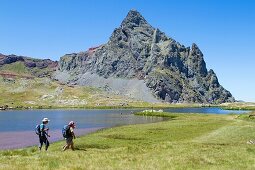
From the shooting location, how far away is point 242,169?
27.2 meters

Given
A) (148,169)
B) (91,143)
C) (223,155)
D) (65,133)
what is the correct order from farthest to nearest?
(91,143) < (65,133) < (223,155) < (148,169)

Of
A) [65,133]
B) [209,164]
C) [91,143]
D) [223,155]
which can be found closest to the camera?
[209,164]

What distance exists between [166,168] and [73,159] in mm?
8025

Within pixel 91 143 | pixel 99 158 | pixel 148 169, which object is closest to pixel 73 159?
pixel 99 158

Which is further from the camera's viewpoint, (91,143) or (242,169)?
(91,143)

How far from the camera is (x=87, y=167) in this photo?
88.6 feet

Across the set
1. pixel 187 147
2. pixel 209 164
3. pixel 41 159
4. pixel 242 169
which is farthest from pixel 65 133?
pixel 242 169

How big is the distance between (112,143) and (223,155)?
22473mm

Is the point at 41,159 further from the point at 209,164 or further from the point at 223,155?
the point at 223,155

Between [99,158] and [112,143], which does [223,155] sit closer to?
[99,158]

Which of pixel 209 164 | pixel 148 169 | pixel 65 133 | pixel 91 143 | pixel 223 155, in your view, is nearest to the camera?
pixel 148 169

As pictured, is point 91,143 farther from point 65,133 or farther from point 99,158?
point 99,158

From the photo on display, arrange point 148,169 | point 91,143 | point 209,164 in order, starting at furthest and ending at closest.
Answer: point 91,143 → point 209,164 → point 148,169

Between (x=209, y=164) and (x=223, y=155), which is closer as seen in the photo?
(x=209, y=164)
